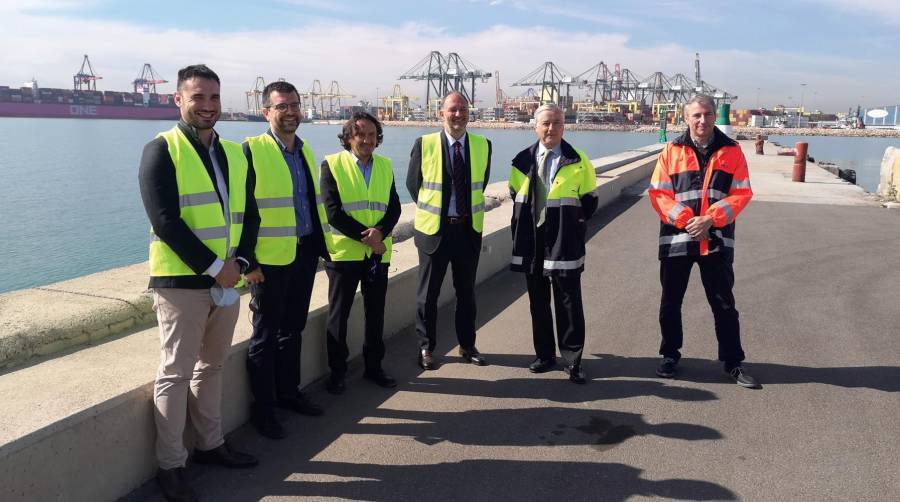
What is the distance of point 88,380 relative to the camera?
291 centimetres

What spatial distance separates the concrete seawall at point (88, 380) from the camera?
2.45m

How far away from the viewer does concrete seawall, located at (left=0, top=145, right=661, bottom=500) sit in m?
2.45

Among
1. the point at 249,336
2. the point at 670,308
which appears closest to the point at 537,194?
the point at 670,308

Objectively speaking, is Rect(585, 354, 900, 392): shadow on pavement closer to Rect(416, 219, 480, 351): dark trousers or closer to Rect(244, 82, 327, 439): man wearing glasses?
Rect(416, 219, 480, 351): dark trousers

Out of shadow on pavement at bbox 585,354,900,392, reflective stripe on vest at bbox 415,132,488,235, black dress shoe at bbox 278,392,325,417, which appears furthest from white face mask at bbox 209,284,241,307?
shadow on pavement at bbox 585,354,900,392

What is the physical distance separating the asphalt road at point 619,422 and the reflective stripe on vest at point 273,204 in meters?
1.00

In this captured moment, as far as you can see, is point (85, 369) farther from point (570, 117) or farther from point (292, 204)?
point (570, 117)

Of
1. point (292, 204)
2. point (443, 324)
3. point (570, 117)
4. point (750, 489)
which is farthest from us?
point (570, 117)

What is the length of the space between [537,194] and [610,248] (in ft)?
14.7

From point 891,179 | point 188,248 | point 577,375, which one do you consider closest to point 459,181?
point 577,375

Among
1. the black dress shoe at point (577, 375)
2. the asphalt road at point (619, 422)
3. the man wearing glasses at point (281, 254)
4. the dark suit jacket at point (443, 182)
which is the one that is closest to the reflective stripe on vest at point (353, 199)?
the man wearing glasses at point (281, 254)

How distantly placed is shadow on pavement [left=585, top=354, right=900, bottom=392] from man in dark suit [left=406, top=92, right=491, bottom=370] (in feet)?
3.29

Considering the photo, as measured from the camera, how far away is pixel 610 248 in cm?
862

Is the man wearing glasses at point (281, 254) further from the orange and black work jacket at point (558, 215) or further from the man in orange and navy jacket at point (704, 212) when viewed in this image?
the man in orange and navy jacket at point (704, 212)
